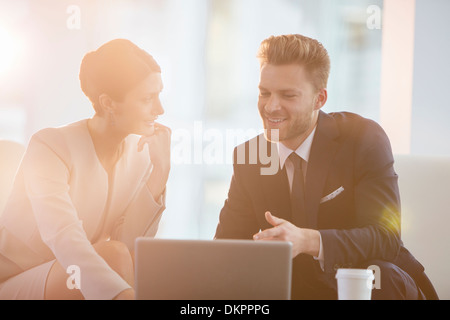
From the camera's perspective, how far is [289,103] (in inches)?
92.2

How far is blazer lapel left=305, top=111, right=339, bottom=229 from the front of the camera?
2150 millimetres

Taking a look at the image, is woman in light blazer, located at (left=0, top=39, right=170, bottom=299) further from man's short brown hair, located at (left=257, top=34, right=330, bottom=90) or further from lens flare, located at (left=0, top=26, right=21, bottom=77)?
man's short brown hair, located at (left=257, top=34, right=330, bottom=90)

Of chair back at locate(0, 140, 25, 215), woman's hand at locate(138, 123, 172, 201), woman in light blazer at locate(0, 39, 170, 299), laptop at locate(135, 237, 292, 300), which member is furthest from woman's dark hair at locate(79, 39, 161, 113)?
laptop at locate(135, 237, 292, 300)

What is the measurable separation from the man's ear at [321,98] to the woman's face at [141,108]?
0.72 metres

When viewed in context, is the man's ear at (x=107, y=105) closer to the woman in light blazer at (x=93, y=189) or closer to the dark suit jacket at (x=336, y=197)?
the woman in light blazer at (x=93, y=189)

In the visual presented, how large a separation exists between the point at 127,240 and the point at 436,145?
174 centimetres

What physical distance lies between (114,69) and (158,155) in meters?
0.42

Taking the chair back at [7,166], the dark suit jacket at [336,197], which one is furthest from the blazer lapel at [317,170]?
the chair back at [7,166]

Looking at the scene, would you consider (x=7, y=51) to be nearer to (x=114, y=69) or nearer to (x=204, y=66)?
(x=114, y=69)

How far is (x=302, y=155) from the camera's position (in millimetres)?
2227

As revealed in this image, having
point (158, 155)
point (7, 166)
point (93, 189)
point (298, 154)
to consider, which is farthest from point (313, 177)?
point (7, 166)
